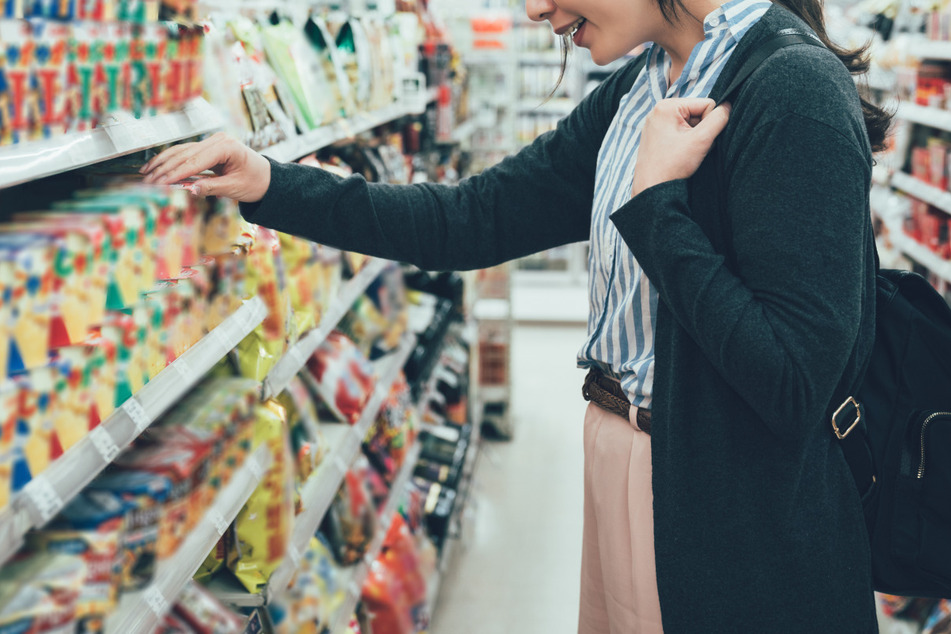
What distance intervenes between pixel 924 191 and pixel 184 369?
340 centimetres

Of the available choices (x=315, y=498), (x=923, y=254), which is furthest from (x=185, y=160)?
(x=923, y=254)

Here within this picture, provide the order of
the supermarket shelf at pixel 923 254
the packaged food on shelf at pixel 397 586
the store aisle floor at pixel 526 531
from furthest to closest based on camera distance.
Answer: the supermarket shelf at pixel 923 254, the store aisle floor at pixel 526 531, the packaged food on shelf at pixel 397 586

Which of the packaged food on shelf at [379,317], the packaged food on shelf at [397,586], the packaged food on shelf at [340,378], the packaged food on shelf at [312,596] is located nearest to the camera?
the packaged food on shelf at [312,596]

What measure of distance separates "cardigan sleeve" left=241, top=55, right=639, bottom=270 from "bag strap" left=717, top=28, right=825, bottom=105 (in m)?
0.35

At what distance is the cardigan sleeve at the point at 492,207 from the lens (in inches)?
55.9

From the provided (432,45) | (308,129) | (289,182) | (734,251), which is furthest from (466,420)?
(734,251)

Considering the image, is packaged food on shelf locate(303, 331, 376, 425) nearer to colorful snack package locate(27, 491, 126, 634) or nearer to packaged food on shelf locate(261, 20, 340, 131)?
packaged food on shelf locate(261, 20, 340, 131)

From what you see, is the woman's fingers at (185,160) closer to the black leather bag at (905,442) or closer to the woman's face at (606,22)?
the woman's face at (606,22)

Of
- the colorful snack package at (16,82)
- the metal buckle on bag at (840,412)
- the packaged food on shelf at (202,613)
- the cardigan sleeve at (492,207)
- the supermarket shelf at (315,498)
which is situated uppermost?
the colorful snack package at (16,82)

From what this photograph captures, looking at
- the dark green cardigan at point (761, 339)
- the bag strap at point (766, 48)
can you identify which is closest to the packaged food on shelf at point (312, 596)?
the dark green cardigan at point (761, 339)

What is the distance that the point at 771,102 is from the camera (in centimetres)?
99

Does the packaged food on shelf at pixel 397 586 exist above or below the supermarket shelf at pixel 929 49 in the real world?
below

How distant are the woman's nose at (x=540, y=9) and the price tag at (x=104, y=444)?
2.54 ft

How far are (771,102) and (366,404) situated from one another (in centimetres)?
151
